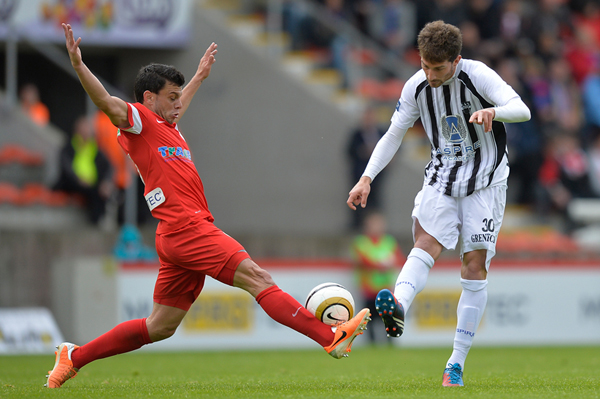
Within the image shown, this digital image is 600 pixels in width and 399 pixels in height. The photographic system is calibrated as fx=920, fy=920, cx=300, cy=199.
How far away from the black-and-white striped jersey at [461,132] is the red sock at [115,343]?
2343 millimetres

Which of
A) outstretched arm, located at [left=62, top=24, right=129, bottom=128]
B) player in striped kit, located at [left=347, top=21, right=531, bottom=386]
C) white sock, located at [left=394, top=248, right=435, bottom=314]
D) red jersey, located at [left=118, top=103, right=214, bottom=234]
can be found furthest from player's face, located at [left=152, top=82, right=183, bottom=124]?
white sock, located at [left=394, top=248, right=435, bottom=314]

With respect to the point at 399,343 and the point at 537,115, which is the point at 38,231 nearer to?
the point at 399,343

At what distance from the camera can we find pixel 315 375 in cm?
793

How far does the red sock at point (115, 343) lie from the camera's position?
6523mm

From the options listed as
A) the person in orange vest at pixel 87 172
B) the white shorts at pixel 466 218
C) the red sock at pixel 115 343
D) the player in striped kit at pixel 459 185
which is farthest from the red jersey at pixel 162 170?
the person in orange vest at pixel 87 172

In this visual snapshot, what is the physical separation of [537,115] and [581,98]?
1.42 m

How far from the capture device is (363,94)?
16.4m

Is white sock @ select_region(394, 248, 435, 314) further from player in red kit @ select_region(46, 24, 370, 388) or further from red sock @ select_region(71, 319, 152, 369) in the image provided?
red sock @ select_region(71, 319, 152, 369)

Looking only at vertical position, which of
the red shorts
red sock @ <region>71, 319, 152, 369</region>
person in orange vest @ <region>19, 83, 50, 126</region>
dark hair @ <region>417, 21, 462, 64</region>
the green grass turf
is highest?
person in orange vest @ <region>19, 83, 50, 126</region>

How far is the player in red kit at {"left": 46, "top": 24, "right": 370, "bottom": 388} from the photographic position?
6023 mm

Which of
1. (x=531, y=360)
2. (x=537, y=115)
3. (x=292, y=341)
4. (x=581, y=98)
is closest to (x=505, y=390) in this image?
(x=531, y=360)

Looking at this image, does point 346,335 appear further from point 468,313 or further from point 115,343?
point 115,343

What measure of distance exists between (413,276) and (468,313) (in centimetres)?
59

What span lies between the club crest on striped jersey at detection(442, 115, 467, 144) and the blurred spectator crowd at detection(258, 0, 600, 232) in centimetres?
977
